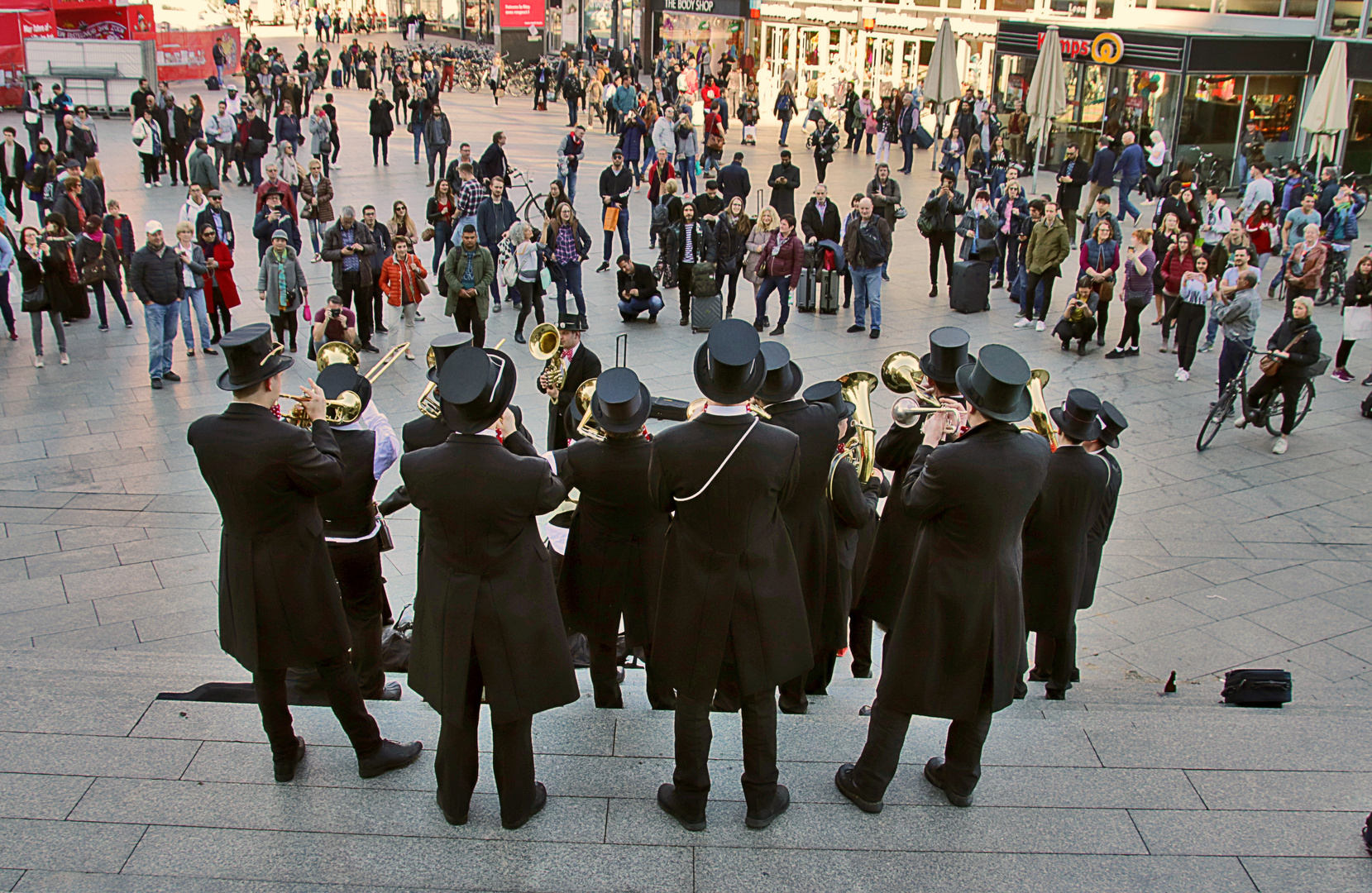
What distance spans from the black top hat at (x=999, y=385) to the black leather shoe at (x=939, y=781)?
1410mm

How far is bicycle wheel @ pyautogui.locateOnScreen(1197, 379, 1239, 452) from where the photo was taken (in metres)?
10.2

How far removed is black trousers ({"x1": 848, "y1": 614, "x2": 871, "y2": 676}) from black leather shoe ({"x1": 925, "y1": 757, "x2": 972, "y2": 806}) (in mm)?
1632

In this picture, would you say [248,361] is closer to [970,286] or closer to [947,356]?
[947,356]

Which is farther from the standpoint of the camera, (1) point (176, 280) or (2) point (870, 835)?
(1) point (176, 280)

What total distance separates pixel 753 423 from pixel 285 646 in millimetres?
1930

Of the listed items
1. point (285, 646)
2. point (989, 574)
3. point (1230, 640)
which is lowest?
point (1230, 640)

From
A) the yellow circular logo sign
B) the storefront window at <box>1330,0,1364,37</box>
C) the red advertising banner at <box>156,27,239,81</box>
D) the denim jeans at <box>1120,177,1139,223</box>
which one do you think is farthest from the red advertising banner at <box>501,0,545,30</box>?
the denim jeans at <box>1120,177,1139,223</box>

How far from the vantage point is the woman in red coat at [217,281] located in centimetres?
1201

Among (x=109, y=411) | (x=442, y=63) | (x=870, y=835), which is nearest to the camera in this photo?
(x=870, y=835)

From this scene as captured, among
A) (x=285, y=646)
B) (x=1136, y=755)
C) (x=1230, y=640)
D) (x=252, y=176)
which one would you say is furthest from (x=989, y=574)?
(x=252, y=176)

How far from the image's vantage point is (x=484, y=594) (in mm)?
3764

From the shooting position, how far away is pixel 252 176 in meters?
21.8

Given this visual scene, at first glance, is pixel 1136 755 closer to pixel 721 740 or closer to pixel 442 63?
pixel 721 740

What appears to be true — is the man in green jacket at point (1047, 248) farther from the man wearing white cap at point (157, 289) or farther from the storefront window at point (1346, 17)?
the storefront window at point (1346, 17)
